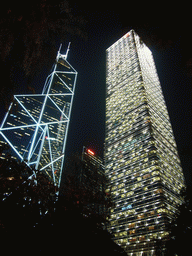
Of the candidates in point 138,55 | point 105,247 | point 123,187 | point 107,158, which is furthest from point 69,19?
point 138,55

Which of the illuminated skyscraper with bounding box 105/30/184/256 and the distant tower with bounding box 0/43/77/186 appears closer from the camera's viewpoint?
the distant tower with bounding box 0/43/77/186

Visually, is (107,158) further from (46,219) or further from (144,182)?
(46,219)

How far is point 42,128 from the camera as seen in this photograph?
46938 millimetres

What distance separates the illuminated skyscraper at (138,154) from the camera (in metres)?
54.0

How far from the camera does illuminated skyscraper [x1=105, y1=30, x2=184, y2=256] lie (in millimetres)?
53969

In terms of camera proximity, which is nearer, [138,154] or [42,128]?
[42,128]

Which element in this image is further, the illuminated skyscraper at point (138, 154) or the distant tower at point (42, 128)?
the illuminated skyscraper at point (138, 154)

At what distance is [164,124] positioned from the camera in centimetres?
8062

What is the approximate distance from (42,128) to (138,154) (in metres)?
35.9

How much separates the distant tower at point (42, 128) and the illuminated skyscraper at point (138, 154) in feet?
86.4

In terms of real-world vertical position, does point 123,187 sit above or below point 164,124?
below

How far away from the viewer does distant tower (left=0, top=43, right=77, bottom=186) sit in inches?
1481

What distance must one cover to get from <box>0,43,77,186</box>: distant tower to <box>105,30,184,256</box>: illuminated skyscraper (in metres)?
26.3

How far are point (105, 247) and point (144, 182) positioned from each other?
57229mm
